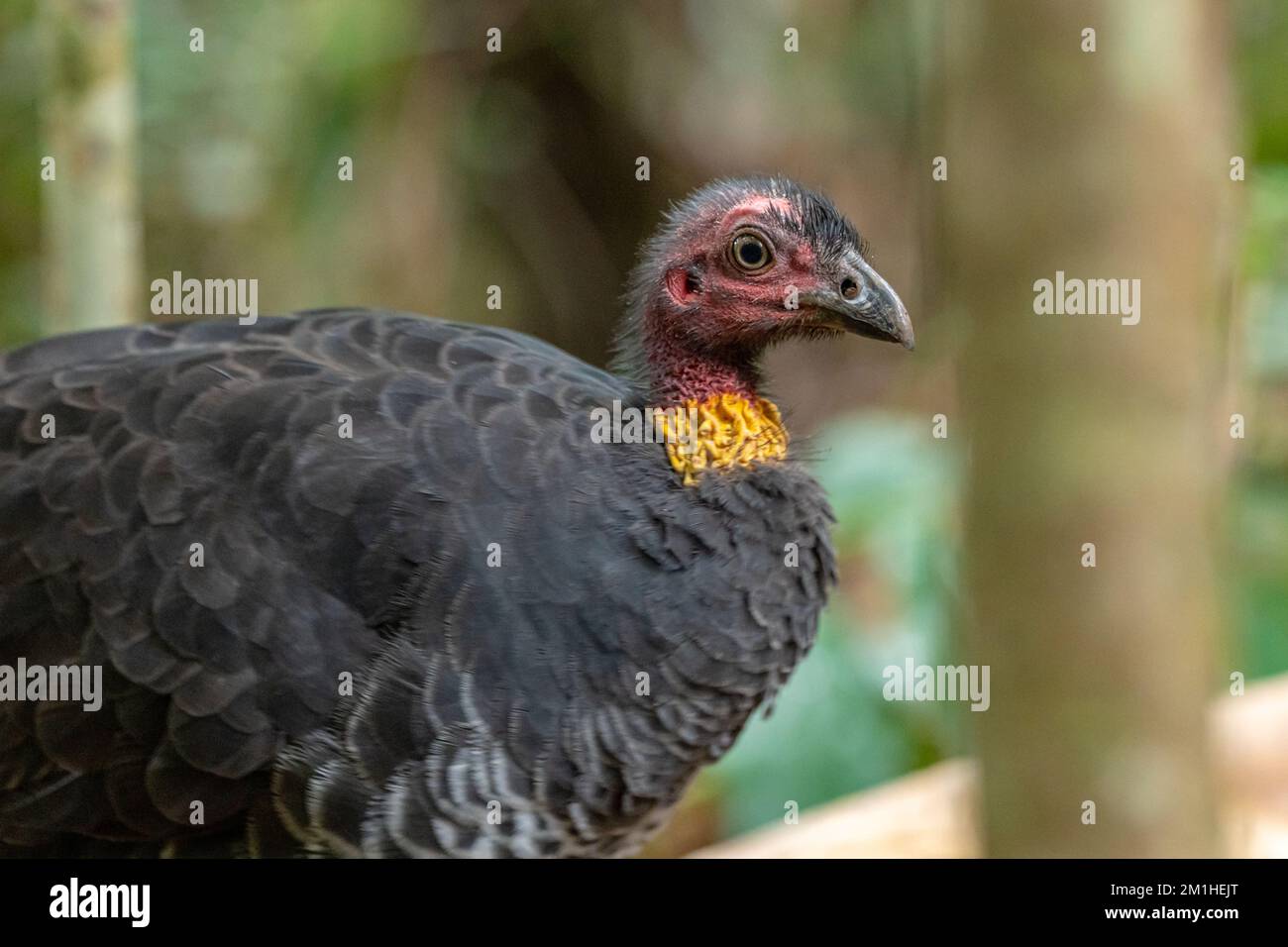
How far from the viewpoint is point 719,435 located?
3674 millimetres

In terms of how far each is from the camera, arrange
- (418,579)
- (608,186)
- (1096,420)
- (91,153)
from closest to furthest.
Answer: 1. (1096,420)
2. (418,579)
3. (91,153)
4. (608,186)

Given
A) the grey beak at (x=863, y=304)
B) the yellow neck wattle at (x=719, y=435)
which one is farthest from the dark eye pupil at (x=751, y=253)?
the yellow neck wattle at (x=719, y=435)

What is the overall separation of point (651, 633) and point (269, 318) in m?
1.46

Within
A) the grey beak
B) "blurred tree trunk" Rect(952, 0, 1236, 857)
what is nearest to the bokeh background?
the grey beak

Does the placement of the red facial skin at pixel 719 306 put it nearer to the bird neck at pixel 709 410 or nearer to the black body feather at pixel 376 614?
the bird neck at pixel 709 410

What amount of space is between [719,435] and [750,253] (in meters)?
0.47

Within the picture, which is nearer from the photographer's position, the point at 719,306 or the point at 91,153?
the point at 719,306

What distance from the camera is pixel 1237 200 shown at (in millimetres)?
4238

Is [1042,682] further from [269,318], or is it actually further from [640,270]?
[269,318]

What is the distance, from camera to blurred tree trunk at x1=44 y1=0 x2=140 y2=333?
4.37 metres

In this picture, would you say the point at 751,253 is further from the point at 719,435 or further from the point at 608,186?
the point at 608,186

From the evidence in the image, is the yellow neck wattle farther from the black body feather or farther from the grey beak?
the grey beak

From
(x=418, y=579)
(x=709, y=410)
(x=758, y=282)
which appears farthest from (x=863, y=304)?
(x=418, y=579)
